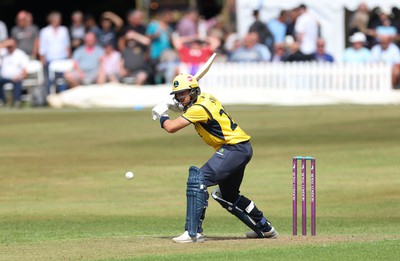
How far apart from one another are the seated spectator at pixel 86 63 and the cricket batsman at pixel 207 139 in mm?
19568

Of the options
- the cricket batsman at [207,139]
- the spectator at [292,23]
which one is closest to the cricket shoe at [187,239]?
the cricket batsman at [207,139]

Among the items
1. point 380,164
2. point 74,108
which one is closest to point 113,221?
point 380,164

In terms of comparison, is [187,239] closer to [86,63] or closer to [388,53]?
[388,53]

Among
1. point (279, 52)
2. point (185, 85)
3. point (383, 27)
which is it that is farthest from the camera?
point (279, 52)

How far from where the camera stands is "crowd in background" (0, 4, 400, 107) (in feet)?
99.2

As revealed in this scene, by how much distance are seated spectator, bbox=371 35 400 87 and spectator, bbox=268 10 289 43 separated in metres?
2.83

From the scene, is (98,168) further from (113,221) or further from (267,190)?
(113,221)

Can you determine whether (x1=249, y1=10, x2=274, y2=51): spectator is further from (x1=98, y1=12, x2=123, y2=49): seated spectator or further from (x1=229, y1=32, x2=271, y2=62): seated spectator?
(x1=98, y1=12, x2=123, y2=49): seated spectator

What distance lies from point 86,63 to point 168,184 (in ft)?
44.0

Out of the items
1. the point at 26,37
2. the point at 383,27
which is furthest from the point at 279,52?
the point at 26,37

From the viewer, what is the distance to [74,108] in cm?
3022

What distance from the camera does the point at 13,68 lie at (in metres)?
30.2

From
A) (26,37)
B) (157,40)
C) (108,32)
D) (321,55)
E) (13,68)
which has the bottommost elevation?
(321,55)

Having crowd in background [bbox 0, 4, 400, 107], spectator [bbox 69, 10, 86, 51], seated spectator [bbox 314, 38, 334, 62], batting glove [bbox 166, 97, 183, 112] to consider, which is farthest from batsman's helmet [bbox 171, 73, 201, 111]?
spectator [bbox 69, 10, 86, 51]
